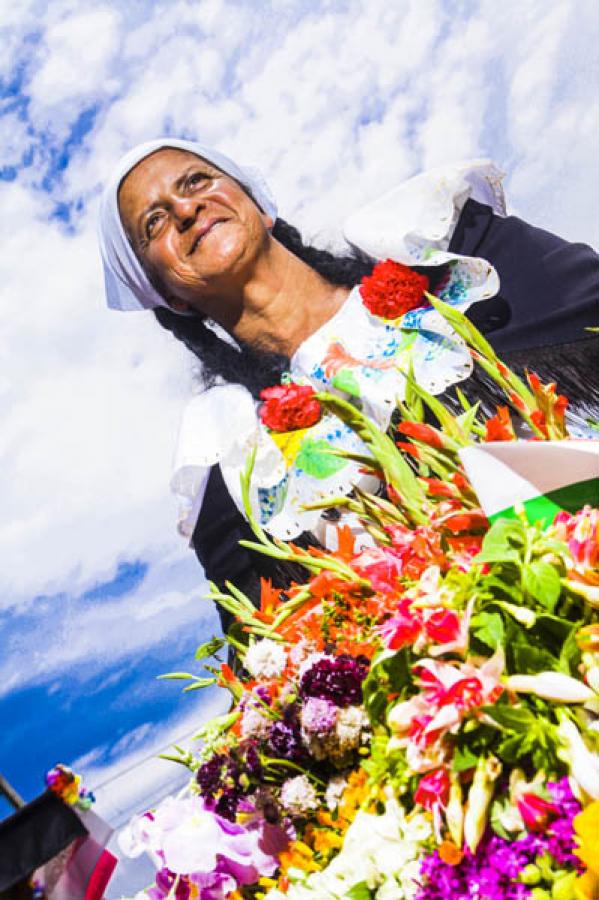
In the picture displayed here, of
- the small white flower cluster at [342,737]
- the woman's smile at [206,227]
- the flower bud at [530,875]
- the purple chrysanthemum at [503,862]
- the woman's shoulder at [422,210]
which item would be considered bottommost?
the flower bud at [530,875]

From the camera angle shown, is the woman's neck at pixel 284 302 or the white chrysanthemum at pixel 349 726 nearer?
the white chrysanthemum at pixel 349 726

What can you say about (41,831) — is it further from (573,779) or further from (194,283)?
(194,283)

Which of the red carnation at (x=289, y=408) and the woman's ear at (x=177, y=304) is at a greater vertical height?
the woman's ear at (x=177, y=304)

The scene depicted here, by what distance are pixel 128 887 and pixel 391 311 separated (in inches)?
37.3

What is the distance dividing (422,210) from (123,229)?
547 mm

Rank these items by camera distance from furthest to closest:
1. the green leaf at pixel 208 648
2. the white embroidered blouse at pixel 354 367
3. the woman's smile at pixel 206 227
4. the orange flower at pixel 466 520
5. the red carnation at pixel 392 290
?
1. the woman's smile at pixel 206 227
2. the red carnation at pixel 392 290
3. the white embroidered blouse at pixel 354 367
4. the green leaf at pixel 208 648
5. the orange flower at pixel 466 520

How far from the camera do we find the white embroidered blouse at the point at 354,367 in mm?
1275

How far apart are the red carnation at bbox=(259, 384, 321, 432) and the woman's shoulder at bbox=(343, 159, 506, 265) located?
0.94ft

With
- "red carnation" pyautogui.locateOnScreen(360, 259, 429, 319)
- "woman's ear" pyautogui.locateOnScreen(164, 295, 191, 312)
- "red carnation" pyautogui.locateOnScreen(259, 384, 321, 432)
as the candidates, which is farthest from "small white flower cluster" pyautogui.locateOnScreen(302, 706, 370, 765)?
"woman's ear" pyautogui.locateOnScreen(164, 295, 191, 312)

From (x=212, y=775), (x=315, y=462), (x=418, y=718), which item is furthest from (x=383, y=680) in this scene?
(x=315, y=462)

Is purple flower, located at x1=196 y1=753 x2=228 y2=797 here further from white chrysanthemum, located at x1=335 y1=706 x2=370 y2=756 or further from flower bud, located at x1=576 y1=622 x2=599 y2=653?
flower bud, located at x1=576 y1=622 x2=599 y2=653

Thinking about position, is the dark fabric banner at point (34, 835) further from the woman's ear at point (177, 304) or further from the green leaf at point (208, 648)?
the woman's ear at point (177, 304)

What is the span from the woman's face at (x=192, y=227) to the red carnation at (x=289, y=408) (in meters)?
0.29

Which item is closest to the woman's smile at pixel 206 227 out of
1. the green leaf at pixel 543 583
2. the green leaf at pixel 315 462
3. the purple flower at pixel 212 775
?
the green leaf at pixel 315 462
